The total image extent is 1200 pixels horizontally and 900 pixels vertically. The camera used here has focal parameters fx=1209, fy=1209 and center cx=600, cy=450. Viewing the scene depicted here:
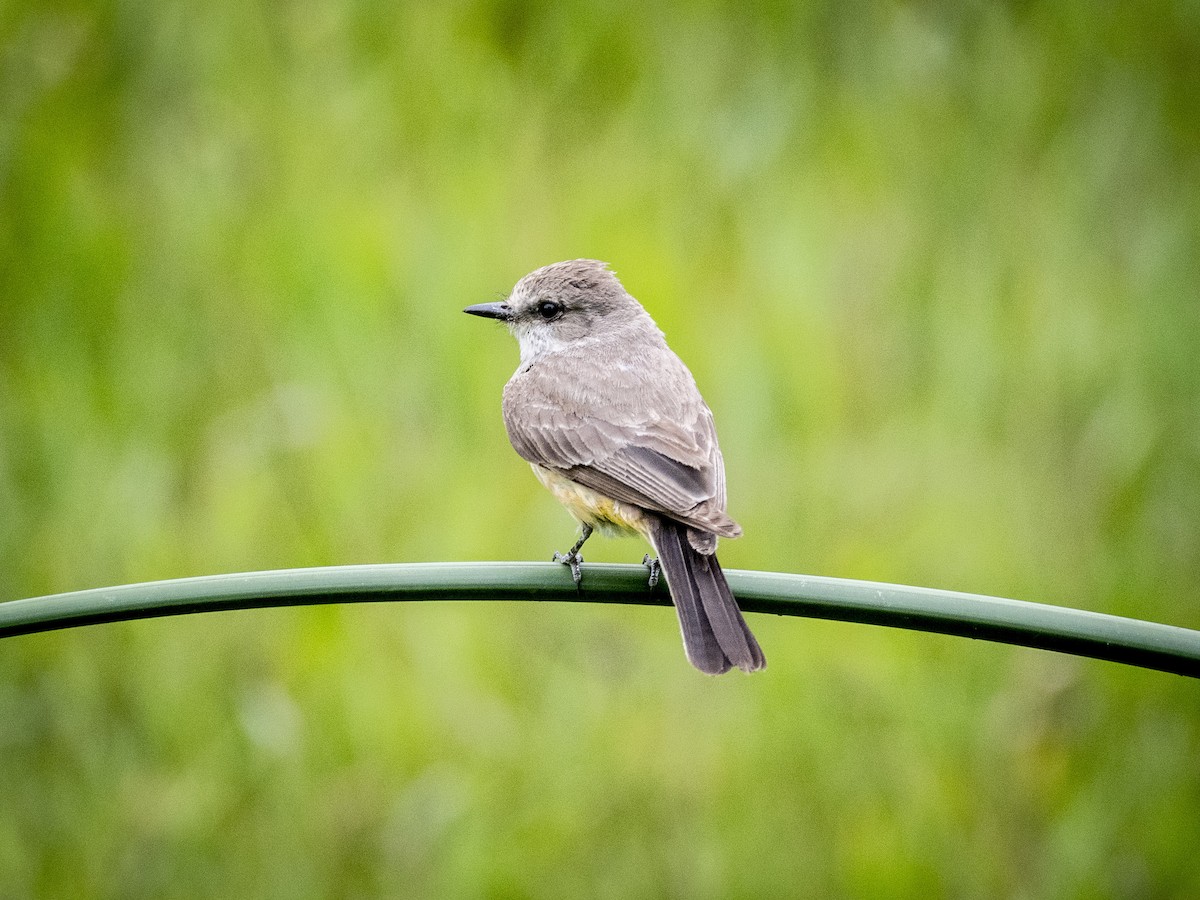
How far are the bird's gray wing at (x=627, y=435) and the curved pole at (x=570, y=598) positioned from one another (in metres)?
0.81

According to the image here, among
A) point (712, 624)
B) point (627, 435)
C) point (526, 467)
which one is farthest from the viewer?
point (526, 467)

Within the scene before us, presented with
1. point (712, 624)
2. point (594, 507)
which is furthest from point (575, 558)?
point (712, 624)

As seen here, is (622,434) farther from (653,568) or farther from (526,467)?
(526,467)

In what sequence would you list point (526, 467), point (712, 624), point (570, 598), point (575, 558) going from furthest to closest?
point (526, 467), point (575, 558), point (712, 624), point (570, 598)

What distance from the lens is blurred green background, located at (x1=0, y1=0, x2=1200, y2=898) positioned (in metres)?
3.66

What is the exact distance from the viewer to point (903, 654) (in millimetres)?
3797

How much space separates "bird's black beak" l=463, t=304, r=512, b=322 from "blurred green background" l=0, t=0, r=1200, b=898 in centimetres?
32

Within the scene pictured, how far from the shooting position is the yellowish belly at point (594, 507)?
3080 mm

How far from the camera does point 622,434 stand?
→ 3.29 m

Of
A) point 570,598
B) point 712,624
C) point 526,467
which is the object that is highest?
point 570,598

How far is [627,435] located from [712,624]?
2.49ft

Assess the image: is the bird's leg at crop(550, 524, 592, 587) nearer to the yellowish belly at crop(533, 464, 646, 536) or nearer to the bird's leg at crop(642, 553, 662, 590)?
the yellowish belly at crop(533, 464, 646, 536)

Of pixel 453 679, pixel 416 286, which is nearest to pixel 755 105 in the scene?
pixel 416 286

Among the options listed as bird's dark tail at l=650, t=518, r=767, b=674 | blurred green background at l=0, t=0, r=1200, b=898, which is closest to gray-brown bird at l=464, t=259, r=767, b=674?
bird's dark tail at l=650, t=518, r=767, b=674
